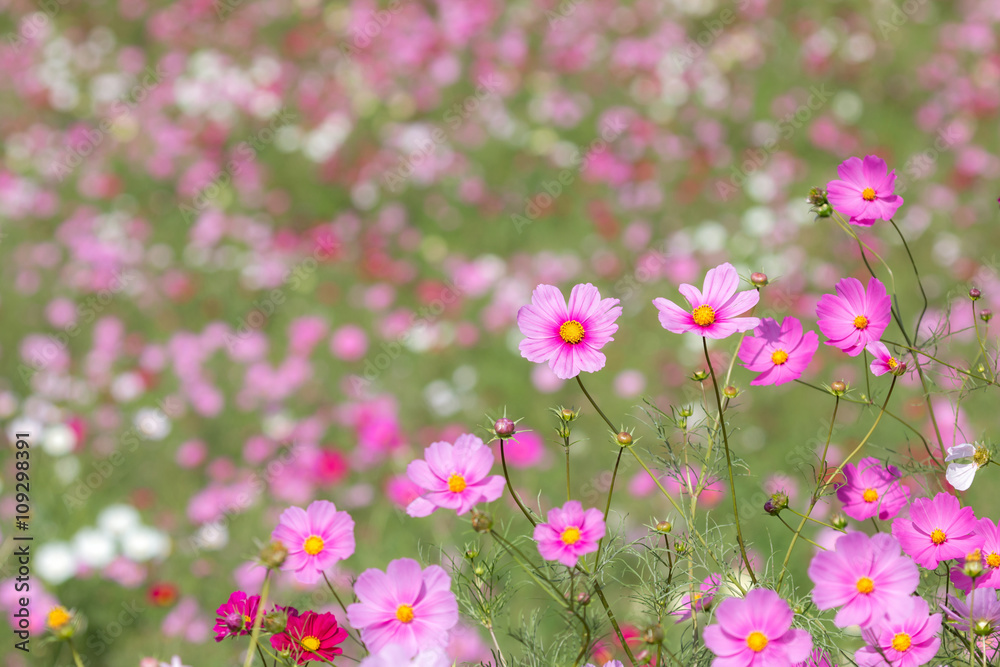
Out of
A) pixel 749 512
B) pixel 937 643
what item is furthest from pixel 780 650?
pixel 749 512

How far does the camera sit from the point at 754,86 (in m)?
4.00

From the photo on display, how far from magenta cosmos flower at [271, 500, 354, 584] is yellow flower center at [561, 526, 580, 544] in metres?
0.21

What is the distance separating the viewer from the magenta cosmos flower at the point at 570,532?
63 cm

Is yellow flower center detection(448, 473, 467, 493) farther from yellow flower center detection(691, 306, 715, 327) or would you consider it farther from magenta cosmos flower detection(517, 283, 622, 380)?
yellow flower center detection(691, 306, 715, 327)

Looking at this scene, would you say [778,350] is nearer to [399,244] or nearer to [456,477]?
[456,477]

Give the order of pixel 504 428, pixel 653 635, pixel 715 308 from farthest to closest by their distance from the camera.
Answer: pixel 715 308, pixel 504 428, pixel 653 635

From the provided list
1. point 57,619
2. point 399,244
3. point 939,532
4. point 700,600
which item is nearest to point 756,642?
point 700,600

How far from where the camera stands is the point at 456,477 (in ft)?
2.29

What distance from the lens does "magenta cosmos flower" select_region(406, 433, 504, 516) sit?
667mm

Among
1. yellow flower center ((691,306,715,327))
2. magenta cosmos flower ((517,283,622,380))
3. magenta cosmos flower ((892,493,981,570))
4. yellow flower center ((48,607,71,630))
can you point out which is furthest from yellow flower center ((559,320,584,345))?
yellow flower center ((48,607,71,630))

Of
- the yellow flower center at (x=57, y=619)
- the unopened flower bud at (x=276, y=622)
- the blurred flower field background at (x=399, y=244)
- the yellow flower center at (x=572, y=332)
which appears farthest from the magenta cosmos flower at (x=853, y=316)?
the blurred flower field background at (x=399, y=244)

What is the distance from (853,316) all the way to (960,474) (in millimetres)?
173

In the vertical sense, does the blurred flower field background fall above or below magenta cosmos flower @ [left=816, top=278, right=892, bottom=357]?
below

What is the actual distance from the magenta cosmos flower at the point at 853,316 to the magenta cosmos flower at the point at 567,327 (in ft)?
A: 0.65
